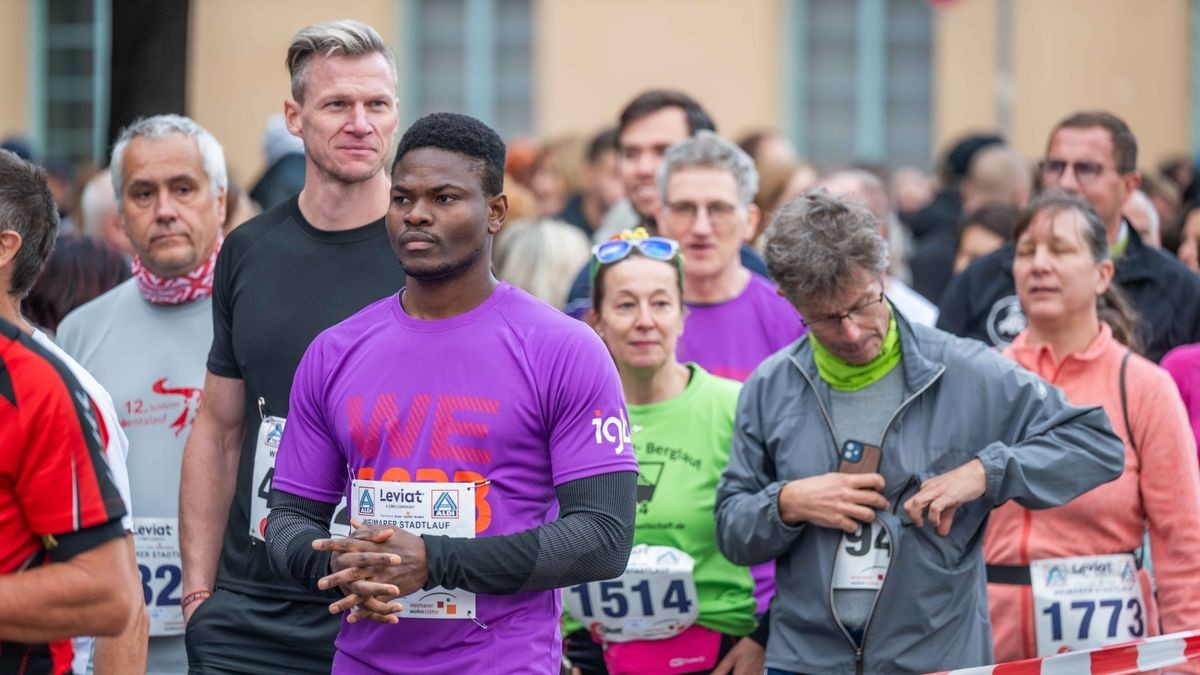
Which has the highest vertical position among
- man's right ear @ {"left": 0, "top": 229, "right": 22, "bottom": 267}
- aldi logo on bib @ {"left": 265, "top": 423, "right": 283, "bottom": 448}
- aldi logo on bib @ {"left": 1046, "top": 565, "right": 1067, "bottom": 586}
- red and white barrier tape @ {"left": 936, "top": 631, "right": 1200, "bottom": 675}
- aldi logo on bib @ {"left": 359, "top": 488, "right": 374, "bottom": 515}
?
man's right ear @ {"left": 0, "top": 229, "right": 22, "bottom": 267}

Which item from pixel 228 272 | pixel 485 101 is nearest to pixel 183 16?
pixel 228 272

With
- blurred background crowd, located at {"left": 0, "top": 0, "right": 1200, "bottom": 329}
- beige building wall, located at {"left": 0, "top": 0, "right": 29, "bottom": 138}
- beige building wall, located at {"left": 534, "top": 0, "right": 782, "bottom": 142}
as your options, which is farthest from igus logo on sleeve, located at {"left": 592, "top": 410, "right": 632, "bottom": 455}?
beige building wall, located at {"left": 0, "top": 0, "right": 29, "bottom": 138}

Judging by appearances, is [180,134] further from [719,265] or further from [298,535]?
[298,535]

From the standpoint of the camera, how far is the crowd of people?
3.85 m

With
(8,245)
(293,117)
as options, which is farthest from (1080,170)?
(8,245)

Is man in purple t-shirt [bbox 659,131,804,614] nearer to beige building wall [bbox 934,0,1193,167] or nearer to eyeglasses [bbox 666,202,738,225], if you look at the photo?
eyeglasses [bbox 666,202,738,225]

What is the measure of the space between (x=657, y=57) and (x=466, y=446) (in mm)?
14961

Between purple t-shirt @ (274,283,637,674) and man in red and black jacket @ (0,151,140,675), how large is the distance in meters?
0.72

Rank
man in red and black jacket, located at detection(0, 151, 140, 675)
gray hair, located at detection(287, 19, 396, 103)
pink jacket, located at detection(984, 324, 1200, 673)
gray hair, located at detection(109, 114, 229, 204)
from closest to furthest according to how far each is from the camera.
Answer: man in red and black jacket, located at detection(0, 151, 140, 675)
gray hair, located at detection(287, 19, 396, 103)
pink jacket, located at detection(984, 324, 1200, 673)
gray hair, located at detection(109, 114, 229, 204)

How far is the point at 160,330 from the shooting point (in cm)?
563

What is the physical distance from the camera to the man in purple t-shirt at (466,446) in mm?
3848

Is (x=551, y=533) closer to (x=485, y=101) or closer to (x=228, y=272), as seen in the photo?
(x=228, y=272)

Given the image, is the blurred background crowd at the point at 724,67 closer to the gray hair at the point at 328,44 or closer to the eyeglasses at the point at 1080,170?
the eyeglasses at the point at 1080,170

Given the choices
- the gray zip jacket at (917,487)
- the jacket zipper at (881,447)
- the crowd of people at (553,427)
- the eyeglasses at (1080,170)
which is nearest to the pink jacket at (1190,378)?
the crowd of people at (553,427)
